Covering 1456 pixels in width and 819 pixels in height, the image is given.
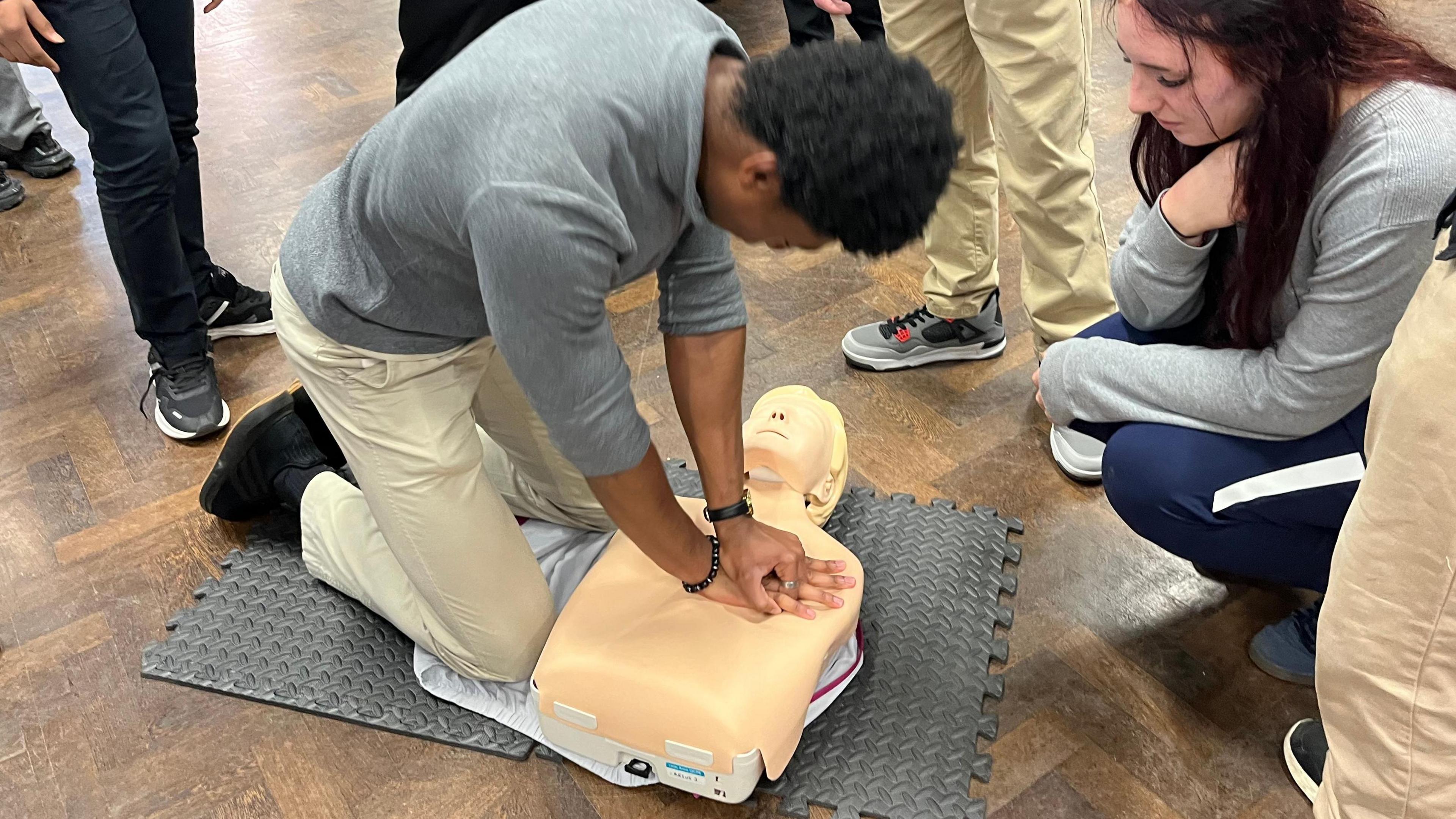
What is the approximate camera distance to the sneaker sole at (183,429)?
1968mm

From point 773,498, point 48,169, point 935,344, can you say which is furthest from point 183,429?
point 935,344

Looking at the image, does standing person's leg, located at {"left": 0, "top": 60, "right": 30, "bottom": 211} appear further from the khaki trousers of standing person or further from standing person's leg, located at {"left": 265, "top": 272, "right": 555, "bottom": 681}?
the khaki trousers of standing person

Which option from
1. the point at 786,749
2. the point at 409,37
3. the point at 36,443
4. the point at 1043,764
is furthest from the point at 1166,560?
the point at 36,443

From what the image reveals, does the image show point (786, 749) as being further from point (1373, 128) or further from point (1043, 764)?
point (1373, 128)

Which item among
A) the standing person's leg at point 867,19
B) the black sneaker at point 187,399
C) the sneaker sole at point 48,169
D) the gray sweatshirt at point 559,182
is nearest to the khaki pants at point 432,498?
the gray sweatshirt at point 559,182

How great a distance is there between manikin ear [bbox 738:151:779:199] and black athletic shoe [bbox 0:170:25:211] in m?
2.50

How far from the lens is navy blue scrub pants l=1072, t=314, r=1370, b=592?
1267 millimetres

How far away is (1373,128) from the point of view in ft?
3.67

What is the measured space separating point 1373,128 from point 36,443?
84.6 inches

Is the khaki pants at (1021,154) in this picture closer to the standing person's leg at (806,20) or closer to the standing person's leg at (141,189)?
the standing person's leg at (806,20)

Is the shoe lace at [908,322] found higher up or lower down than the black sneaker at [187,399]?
higher up

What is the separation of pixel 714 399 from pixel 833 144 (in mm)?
516

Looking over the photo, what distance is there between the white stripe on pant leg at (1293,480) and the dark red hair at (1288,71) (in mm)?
224

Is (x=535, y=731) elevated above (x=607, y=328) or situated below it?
below
